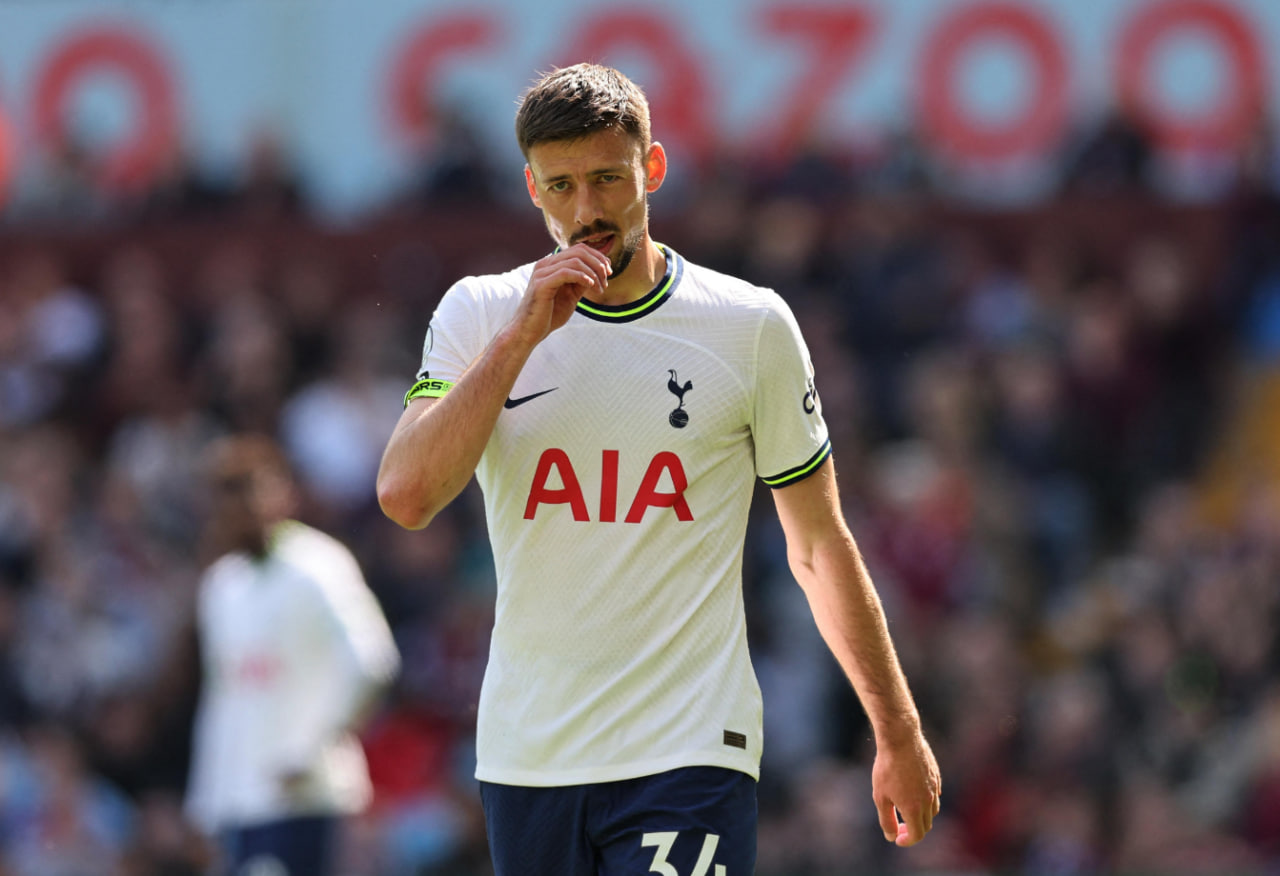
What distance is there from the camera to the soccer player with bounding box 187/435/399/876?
8.29 m

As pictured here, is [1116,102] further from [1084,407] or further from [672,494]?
[672,494]

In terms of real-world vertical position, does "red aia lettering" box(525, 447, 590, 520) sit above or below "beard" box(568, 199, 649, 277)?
below

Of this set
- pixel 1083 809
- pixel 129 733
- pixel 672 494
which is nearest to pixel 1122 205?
pixel 1083 809

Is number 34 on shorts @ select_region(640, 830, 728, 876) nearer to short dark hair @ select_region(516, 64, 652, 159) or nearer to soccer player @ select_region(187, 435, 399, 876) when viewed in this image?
short dark hair @ select_region(516, 64, 652, 159)

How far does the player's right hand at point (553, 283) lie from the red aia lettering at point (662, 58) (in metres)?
10.6

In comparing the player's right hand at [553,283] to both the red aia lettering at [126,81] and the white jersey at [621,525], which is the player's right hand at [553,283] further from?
the red aia lettering at [126,81]

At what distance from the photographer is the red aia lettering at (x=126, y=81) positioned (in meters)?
16.1

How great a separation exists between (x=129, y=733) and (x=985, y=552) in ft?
16.2

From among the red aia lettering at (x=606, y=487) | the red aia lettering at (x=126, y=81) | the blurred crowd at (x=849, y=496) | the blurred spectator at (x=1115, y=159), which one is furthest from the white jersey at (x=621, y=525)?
the red aia lettering at (x=126, y=81)

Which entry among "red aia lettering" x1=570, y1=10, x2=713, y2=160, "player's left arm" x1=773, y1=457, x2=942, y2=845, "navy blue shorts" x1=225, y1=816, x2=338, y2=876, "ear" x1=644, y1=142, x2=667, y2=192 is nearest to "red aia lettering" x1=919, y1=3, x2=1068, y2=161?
"red aia lettering" x1=570, y1=10, x2=713, y2=160

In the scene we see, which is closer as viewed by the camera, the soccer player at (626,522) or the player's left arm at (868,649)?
the soccer player at (626,522)

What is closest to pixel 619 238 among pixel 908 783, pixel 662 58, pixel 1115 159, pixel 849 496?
pixel 908 783

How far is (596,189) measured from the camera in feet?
13.8

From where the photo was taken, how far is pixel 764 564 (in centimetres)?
1119
